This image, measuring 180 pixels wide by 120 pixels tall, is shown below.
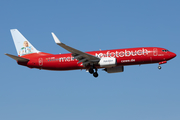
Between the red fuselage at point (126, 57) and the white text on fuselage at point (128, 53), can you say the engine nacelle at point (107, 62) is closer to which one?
the red fuselage at point (126, 57)

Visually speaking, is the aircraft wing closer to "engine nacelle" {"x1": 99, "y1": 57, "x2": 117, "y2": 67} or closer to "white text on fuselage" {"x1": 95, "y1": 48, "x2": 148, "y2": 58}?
"engine nacelle" {"x1": 99, "y1": 57, "x2": 117, "y2": 67}

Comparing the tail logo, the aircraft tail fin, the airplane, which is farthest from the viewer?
the aircraft tail fin

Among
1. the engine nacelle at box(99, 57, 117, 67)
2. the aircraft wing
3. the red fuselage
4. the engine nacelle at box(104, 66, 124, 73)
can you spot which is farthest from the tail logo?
the engine nacelle at box(104, 66, 124, 73)

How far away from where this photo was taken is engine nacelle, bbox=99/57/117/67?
159 feet

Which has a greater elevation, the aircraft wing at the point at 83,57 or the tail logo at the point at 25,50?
the tail logo at the point at 25,50

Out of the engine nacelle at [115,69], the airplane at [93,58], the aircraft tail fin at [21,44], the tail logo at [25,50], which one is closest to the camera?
the airplane at [93,58]

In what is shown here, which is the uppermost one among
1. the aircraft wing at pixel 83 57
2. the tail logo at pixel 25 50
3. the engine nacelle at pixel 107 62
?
the tail logo at pixel 25 50

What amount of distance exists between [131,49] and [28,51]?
19933 millimetres

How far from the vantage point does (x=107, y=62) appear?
48781 millimetres

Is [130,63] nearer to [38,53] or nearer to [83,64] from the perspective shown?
[83,64]

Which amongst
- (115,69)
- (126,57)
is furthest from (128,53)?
(115,69)

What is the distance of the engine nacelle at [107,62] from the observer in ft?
159

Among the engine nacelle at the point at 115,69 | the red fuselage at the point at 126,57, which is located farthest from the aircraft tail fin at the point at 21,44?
the engine nacelle at the point at 115,69

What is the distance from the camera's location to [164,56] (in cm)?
4906
